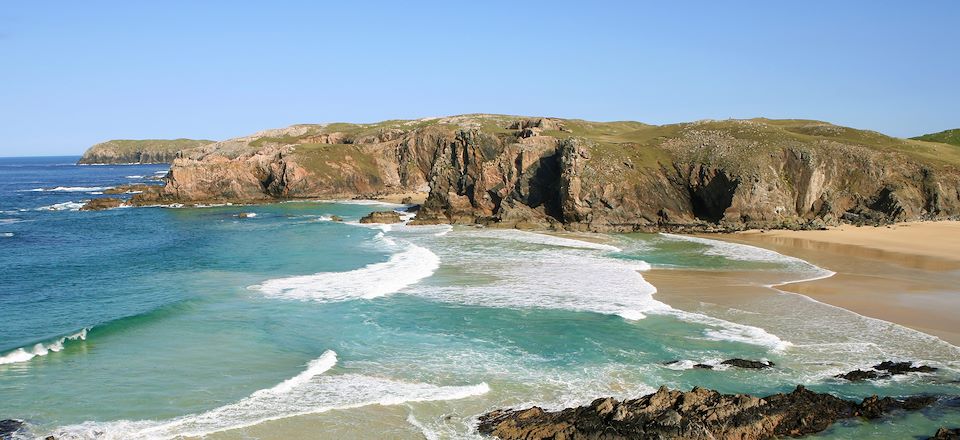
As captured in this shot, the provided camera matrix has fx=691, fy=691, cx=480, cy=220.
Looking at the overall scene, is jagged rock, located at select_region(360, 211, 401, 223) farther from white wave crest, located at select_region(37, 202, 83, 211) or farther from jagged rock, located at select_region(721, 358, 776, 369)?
jagged rock, located at select_region(721, 358, 776, 369)

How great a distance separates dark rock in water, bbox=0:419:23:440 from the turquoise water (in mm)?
390

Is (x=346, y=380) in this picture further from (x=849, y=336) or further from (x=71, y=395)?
(x=849, y=336)

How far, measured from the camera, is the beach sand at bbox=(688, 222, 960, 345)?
23703mm

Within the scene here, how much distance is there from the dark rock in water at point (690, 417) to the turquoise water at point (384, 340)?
53 centimetres

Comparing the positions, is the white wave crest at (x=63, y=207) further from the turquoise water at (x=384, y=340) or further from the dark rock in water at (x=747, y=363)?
the dark rock in water at (x=747, y=363)

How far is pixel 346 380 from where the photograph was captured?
16.8 m

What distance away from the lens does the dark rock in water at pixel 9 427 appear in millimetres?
13193

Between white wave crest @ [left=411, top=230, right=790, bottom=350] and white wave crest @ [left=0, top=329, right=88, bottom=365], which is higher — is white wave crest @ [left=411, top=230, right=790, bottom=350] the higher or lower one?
the higher one

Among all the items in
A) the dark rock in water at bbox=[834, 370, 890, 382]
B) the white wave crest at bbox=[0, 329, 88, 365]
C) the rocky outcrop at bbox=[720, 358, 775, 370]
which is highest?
the dark rock in water at bbox=[834, 370, 890, 382]

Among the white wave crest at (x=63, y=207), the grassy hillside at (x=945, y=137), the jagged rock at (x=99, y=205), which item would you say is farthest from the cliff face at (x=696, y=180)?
the white wave crest at (x=63, y=207)

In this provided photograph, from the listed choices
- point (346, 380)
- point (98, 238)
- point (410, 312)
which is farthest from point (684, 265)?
point (98, 238)

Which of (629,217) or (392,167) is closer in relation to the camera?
(629,217)

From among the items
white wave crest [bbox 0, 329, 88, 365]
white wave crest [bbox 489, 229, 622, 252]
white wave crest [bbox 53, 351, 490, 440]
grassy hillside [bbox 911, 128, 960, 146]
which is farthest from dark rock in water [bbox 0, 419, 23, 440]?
grassy hillside [bbox 911, 128, 960, 146]

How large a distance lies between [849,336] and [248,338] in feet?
57.9
